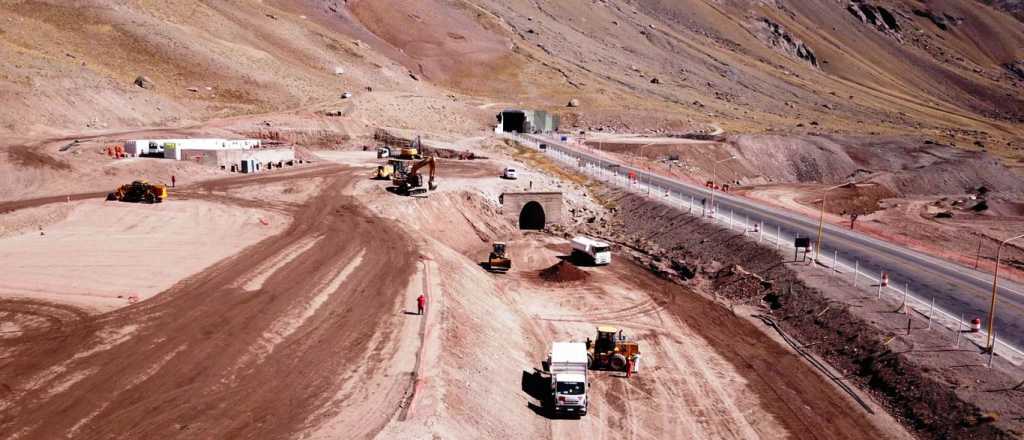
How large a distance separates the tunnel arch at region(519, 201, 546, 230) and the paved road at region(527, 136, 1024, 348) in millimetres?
14802

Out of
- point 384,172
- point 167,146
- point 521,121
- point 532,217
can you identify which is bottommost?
point 532,217

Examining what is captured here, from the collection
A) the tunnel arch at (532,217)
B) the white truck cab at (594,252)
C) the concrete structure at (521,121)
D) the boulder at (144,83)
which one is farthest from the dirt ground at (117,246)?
the concrete structure at (521,121)

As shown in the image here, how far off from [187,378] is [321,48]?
10469 centimetres

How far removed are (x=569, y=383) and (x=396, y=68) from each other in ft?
363

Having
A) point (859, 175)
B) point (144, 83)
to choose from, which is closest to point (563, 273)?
point (144, 83)

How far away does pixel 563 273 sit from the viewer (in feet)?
162

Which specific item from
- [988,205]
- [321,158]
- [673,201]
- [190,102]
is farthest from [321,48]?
[988,205]

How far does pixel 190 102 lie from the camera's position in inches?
3467

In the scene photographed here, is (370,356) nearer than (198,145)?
Yes

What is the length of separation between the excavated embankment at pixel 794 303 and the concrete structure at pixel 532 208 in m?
4.39

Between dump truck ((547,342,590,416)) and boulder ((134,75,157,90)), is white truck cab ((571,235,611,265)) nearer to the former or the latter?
dump truck ((547,342,590,416))

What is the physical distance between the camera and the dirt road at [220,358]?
23.6 m

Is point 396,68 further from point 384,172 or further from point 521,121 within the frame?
point 384,172

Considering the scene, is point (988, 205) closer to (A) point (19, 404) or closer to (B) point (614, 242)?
(B) point (614, 242)
